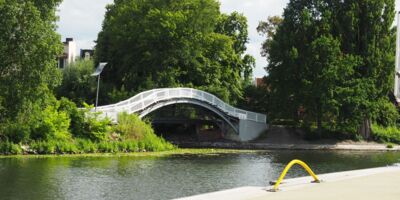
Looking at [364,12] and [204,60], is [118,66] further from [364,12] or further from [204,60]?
[364,12]

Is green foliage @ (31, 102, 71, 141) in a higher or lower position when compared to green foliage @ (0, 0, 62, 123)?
lower

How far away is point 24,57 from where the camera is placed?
101 ft

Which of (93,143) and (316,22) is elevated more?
(316,22)

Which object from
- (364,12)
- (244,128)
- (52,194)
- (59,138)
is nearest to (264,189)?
(52,194)

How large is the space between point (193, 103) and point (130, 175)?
2619 cm

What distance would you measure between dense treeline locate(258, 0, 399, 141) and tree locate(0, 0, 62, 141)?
29707 mm

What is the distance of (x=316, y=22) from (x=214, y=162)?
28.2 m

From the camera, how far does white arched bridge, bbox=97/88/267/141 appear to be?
43.3 metres

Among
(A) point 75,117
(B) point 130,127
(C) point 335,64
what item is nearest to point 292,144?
(C) point 335,64

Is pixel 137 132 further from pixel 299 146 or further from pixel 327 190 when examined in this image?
pixel 327 190

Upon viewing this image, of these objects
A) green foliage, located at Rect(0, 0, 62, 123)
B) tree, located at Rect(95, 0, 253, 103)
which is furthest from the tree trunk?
green foliage, located at Rect(0, 0, 62, 123)

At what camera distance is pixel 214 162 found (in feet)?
113

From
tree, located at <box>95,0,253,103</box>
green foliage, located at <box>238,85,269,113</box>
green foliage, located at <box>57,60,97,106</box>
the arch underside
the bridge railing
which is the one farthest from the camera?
green foliage, located at <box>238,85,269,113</box>

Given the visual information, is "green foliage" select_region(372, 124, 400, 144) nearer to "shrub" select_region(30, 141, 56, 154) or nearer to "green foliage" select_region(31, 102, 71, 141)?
"green foliage" select_region(31, 102, 71, 141)
